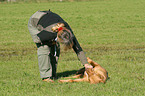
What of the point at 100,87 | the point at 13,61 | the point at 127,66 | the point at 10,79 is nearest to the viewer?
the point at 100,87

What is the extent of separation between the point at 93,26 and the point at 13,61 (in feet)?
30.1

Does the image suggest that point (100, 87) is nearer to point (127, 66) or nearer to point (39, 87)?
point (39, 87)

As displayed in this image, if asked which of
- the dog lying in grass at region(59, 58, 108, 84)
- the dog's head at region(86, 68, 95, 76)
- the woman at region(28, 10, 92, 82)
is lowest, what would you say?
the dog lying in grass at region(59, 58, 108, 84)

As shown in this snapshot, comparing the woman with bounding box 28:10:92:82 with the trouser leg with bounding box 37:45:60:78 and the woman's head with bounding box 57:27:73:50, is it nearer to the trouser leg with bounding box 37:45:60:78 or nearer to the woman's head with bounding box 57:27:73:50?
the trouser leg with bounding box 37:45:60:78

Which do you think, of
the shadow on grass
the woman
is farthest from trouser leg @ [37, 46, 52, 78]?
the shadow on grass

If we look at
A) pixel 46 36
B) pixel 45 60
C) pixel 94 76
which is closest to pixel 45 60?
pixel 45 60

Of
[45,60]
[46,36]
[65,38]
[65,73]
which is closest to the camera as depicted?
[65,38]

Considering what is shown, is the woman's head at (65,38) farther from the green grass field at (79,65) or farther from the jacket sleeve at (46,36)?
the green grass field at (79,65)

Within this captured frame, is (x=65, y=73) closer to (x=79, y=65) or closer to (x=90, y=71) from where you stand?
(x=79, y=65)

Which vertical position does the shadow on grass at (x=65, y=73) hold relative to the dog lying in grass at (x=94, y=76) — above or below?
below

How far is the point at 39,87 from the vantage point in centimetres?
569

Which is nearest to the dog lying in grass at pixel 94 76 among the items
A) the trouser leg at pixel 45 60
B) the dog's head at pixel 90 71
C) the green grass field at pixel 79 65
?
Answer: the dog's head at pixel 90 71

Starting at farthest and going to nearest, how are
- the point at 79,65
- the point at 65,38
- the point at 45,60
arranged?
the point at 79,65, the point at 45,60, the point at 65,38

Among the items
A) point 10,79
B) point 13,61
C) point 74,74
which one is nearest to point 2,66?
point 13,61
